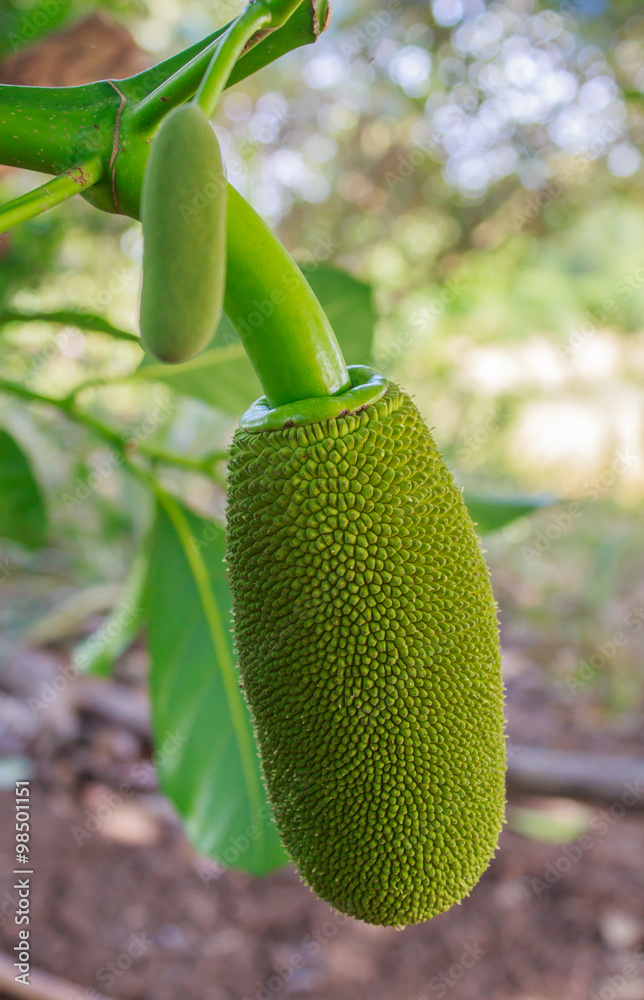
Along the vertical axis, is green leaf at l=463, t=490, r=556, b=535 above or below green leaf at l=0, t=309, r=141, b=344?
below

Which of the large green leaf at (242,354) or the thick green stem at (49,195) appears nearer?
the thick green stem at (49,195)

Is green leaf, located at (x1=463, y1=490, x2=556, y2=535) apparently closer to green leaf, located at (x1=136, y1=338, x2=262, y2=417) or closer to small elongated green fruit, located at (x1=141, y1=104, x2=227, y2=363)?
green leaf, located at (x1=136, y1=338, x2=262, y2=417)

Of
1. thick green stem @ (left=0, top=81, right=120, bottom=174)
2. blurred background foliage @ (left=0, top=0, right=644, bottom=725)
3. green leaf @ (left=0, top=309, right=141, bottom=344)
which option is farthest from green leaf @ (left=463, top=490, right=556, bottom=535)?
blurred background foliage @ (left=0, top=0, right=644, bottom=725)

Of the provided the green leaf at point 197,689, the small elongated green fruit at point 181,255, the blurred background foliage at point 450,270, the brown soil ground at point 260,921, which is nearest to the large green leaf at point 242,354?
the green leaf at point 197,689

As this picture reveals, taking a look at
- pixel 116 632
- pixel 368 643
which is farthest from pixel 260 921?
pixel 368 643

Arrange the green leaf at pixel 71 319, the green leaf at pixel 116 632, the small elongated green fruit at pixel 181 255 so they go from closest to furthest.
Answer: the small elongated green fruit at pixel 181 255 < the green leaf at pixel 71 319 < the green leaf at pixel 116 632

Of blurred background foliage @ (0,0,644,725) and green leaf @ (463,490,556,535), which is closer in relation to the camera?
green leaf @ (463,490,556,535)

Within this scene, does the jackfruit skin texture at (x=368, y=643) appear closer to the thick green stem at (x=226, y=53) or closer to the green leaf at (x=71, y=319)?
the thick green stem at (x=226, y=53)

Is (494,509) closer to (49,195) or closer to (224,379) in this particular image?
(224,379)
